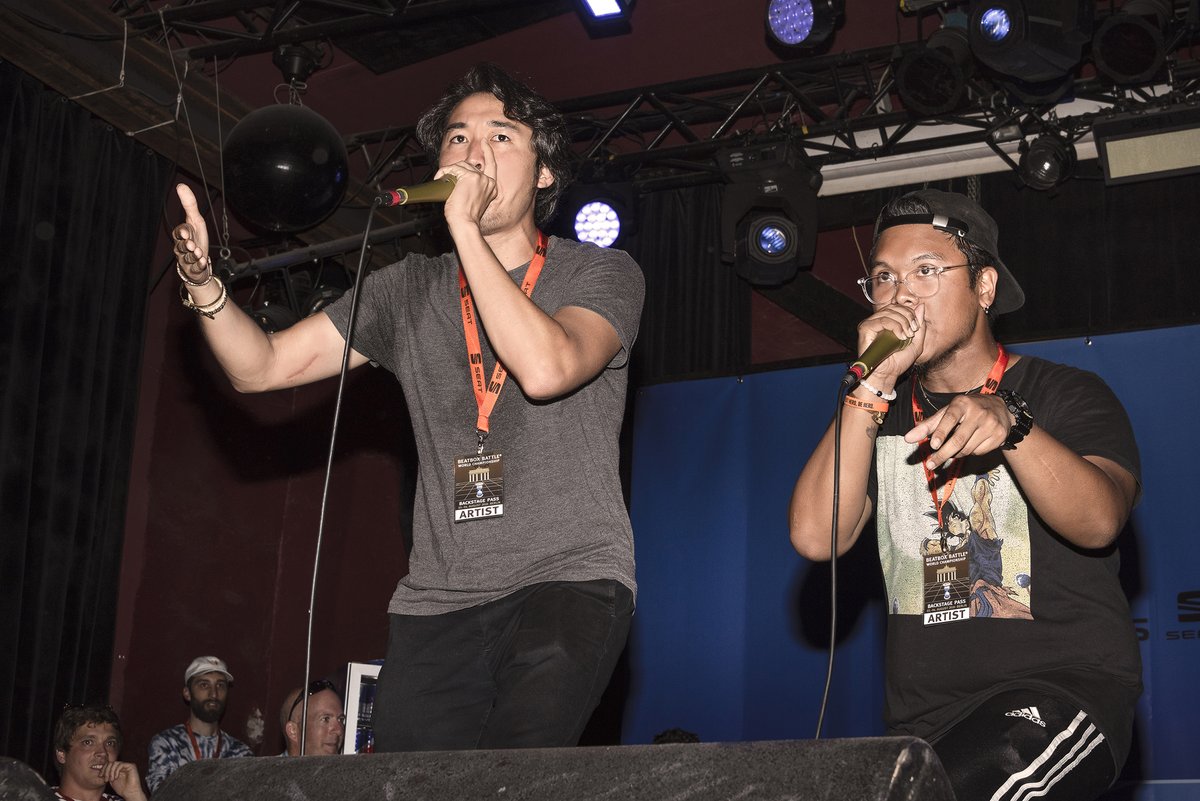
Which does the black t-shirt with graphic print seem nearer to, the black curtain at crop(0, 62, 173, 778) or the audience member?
the audience member

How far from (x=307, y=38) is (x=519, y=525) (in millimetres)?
4820

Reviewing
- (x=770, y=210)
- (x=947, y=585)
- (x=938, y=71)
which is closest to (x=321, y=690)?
(x=770, y=210)

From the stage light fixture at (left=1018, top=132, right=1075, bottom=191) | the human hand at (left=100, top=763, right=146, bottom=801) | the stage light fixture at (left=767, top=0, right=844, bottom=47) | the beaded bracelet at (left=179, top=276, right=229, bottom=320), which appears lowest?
the human hand at (left=100, top=763, right=146, bottom=801)

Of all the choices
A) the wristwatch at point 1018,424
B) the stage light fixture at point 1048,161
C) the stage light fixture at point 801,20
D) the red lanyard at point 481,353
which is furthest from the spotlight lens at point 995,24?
the wristwatch at point 1018,424

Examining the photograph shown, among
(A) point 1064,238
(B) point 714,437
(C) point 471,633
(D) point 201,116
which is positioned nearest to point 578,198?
(B) point 714,437

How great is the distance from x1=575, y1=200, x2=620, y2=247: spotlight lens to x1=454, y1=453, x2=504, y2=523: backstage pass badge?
17.7 feet

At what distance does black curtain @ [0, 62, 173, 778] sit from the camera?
19.7ft

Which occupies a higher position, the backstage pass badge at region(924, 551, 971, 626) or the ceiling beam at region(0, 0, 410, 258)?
the ceiling beam at region(0, 0, 410, 258)

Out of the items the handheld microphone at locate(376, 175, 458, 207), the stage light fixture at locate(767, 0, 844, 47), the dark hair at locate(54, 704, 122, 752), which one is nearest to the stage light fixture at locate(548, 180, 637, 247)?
the stage light fixture at locate(767, 0, 844, 47)

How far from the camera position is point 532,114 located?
258 centimetres

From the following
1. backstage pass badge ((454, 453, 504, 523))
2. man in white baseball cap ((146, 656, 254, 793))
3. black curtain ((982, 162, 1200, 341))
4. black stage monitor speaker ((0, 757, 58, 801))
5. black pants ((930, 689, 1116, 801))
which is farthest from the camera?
black curtain ((982, 162, 1200, 341))

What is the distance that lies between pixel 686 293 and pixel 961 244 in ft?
18.1

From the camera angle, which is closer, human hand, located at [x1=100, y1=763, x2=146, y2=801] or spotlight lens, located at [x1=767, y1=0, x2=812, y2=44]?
human hand, located at [x1=100, y1=763, x2=146, y2=801]

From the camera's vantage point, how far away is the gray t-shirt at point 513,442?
2.14m
